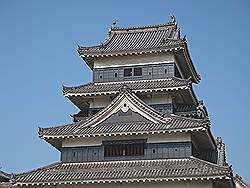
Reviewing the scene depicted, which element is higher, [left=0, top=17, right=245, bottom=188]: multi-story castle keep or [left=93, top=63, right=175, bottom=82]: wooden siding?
[left=93, top=63, right=175, bottom=82]: wooden siding

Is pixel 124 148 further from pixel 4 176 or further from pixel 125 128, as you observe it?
pixel 4 176

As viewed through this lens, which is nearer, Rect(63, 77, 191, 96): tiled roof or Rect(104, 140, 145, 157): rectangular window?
Rect(104, 140, 145, 157): rectangular window

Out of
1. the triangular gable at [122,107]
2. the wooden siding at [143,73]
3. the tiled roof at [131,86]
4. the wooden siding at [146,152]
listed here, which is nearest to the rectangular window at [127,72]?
the wooden siding at [143,73]

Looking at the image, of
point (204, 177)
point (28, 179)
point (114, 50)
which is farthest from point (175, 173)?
point (114, 50)

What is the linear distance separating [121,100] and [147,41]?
24.5 ft

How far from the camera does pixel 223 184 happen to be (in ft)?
85.1

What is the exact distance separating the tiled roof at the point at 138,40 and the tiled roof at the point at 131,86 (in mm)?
2402

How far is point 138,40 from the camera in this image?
35.5m

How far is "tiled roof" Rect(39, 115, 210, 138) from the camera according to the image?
87.7ft

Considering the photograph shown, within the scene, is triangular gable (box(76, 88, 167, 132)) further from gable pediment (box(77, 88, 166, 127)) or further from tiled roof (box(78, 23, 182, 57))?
tiled roof (box(78, 23, 182, 57))

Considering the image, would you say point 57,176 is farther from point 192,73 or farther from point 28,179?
point 192,73

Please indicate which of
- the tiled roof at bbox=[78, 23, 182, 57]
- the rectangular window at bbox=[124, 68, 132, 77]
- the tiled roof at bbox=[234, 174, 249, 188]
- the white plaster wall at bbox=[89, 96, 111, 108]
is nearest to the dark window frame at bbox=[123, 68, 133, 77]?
the rectangular window at bbox=[124, 68, 132, 77]

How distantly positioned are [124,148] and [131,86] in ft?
16.8

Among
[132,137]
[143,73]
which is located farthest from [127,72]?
[132,137]
